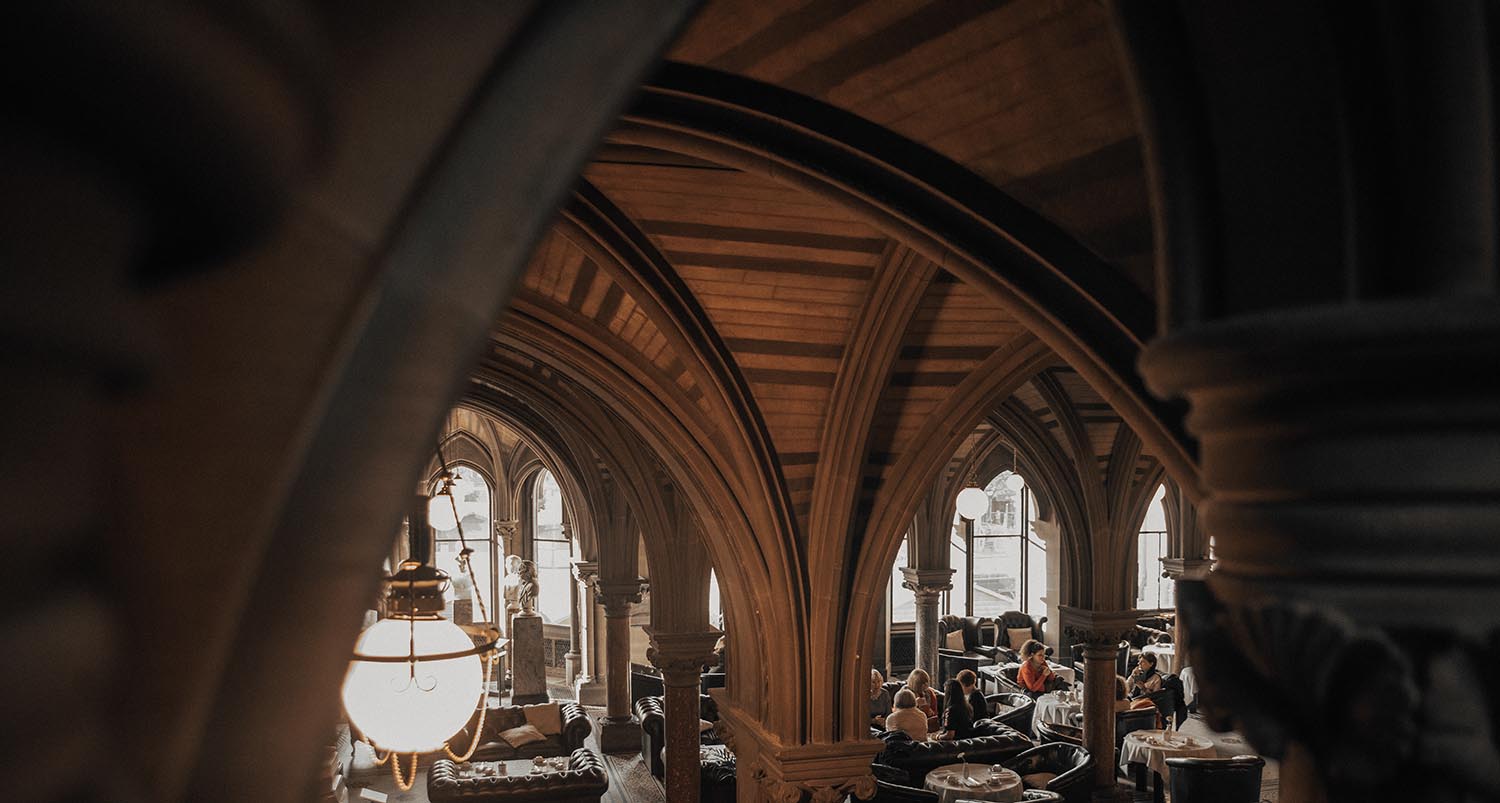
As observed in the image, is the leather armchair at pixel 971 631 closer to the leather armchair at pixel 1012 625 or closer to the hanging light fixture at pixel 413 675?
the leather armchair at pixel 1012 625

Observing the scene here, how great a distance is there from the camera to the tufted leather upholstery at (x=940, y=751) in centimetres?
974

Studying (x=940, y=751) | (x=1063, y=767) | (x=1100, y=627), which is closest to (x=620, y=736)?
(x=940, y=751)

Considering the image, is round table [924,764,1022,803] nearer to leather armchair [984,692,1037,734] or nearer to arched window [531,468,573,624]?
leather armchair [984,692,1037,734]

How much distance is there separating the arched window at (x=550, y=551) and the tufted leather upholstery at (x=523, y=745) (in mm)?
6470

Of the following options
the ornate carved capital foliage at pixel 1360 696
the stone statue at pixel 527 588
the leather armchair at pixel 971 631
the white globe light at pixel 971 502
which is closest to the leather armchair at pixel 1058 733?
the white globe light at pixel 971 502

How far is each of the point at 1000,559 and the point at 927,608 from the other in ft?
20.5

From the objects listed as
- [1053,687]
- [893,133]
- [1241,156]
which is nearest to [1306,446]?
[1241,156]

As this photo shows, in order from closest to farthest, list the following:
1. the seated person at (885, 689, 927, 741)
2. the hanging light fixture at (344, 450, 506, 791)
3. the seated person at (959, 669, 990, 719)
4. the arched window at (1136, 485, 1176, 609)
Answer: the hanging light fixture at (344, 450, 506, 791) → the seated person at (885, 689, 927, 741) → the seated person at (959, 669, 990, 719) → the arched window at (1136, 485, 1176, 609)

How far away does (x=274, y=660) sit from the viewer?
414 millimetres

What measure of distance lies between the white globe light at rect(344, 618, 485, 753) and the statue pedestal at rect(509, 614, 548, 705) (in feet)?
46.6

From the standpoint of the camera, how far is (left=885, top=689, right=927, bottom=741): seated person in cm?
1023

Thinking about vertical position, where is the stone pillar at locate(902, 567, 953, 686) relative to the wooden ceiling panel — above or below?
below

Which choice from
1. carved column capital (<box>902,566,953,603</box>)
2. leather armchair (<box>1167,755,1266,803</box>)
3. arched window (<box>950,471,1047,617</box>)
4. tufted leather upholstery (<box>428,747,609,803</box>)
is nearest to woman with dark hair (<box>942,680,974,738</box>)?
leather armchair (<box>1167,755,1266,803</box>)

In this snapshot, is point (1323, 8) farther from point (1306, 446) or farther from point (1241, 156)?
point (1306, 446)
